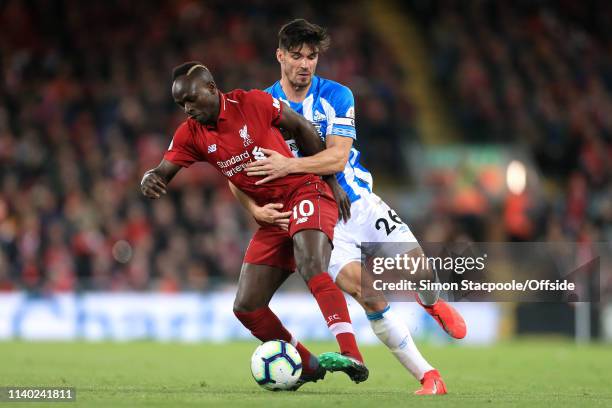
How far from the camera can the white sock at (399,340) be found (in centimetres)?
681

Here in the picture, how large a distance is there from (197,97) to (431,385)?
228 centimetres

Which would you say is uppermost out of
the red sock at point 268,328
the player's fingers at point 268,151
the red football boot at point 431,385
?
the player's fingers at point 268,151

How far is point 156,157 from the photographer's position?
16578 mm

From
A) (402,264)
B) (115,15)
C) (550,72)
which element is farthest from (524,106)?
(402,264)

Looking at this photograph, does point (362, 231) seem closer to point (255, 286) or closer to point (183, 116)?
point (255, 286)

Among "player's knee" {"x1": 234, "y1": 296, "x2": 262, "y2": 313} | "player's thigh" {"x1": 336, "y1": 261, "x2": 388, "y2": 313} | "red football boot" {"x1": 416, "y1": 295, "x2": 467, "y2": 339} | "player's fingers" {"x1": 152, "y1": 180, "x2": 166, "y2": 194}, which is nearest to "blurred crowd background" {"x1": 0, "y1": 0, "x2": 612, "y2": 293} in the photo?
"red football boot" {"x1": 416, "y1": 295, "x2": 467, "y2": 339}

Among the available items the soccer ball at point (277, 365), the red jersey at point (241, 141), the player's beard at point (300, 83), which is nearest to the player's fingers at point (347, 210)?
the red jersey at point (241, 141)

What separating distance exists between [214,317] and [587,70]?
837cm

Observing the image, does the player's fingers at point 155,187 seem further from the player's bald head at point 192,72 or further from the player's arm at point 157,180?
the player's bald head at point 192,72

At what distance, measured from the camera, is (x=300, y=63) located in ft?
22.5

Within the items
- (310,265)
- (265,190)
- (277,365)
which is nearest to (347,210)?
(265,190)

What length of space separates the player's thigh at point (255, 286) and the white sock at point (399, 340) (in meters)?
0.70

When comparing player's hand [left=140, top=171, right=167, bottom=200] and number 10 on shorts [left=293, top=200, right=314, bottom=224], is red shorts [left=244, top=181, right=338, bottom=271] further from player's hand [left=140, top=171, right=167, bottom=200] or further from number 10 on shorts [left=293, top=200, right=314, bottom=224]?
player's hand [left=140, top=171, right=167, bottom=200]

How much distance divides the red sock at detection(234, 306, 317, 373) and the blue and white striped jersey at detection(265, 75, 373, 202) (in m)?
0.95
